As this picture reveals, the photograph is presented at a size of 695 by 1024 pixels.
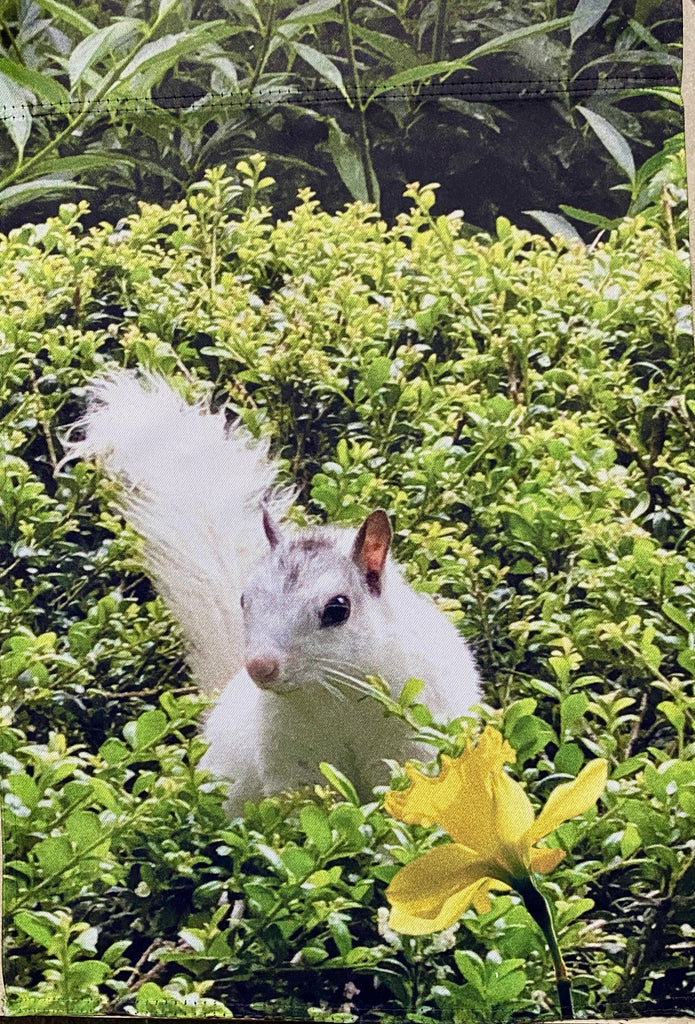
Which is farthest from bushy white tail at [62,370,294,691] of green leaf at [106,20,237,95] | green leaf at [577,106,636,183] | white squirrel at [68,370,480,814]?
green leaf at [577,106,636,183]

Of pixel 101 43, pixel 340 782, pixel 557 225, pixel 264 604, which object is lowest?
pixel 340 782

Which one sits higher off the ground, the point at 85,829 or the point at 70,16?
the point at 70,16

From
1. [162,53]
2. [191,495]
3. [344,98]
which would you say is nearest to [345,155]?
[344,98]

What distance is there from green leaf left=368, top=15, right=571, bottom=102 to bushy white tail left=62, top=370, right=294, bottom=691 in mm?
255

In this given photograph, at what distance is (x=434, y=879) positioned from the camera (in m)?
0.62

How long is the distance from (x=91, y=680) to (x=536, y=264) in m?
0.41

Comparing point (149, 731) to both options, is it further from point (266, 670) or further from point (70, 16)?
point (70, 16)

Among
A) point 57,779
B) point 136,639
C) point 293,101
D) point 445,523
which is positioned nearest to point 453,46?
point 293,101

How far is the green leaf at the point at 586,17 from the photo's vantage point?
0.67 metres

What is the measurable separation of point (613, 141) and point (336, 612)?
0.37 meters

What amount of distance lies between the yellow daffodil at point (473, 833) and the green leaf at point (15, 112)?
51 cm

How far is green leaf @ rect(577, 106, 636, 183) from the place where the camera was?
0.67 meters

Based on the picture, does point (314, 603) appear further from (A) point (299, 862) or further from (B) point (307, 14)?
(B) point (307, 14)

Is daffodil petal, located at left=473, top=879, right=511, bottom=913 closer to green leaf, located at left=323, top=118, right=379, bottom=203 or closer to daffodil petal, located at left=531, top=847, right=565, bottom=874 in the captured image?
daffodil petal, located at left=531, top=847, right=565, bottom=874
